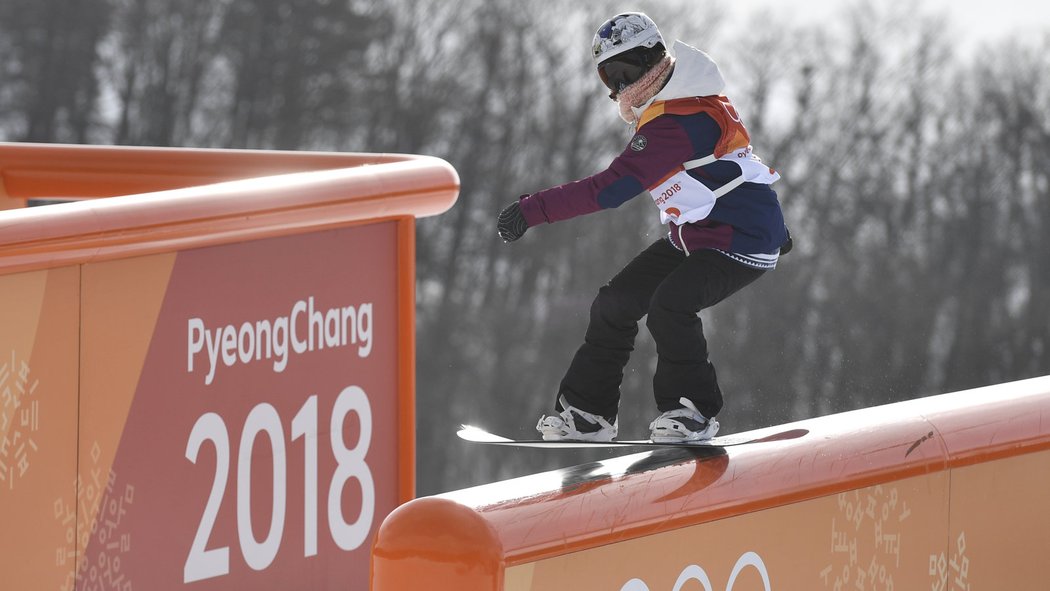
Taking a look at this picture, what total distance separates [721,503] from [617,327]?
3.21 ft

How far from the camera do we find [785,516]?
10.0 feet

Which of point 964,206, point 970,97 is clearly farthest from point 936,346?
point 970,97

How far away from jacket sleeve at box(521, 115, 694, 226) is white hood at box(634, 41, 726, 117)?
68 mm

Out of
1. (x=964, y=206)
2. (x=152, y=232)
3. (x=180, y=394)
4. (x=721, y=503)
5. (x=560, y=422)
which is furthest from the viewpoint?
(x=964, y=206)

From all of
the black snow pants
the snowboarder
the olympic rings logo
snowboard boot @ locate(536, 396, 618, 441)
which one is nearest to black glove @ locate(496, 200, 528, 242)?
the snowboarder

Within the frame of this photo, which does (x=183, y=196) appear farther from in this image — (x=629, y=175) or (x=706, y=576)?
(x=706, y=576)

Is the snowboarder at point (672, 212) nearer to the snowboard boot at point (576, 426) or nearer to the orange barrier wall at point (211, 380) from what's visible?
the snowboard boot at point (576, 426)

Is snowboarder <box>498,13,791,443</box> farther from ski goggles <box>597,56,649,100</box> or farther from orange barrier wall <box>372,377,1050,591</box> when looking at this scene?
orange barrier wall <box>372,377,1050,591</box>

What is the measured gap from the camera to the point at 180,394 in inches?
141

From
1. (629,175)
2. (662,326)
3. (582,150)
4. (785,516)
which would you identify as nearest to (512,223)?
(629,175)

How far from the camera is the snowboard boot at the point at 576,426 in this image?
12.3ft

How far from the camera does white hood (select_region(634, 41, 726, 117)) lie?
12.0 ft

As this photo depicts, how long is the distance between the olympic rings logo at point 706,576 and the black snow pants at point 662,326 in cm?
71

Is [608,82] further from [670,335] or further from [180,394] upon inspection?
[180,394]
